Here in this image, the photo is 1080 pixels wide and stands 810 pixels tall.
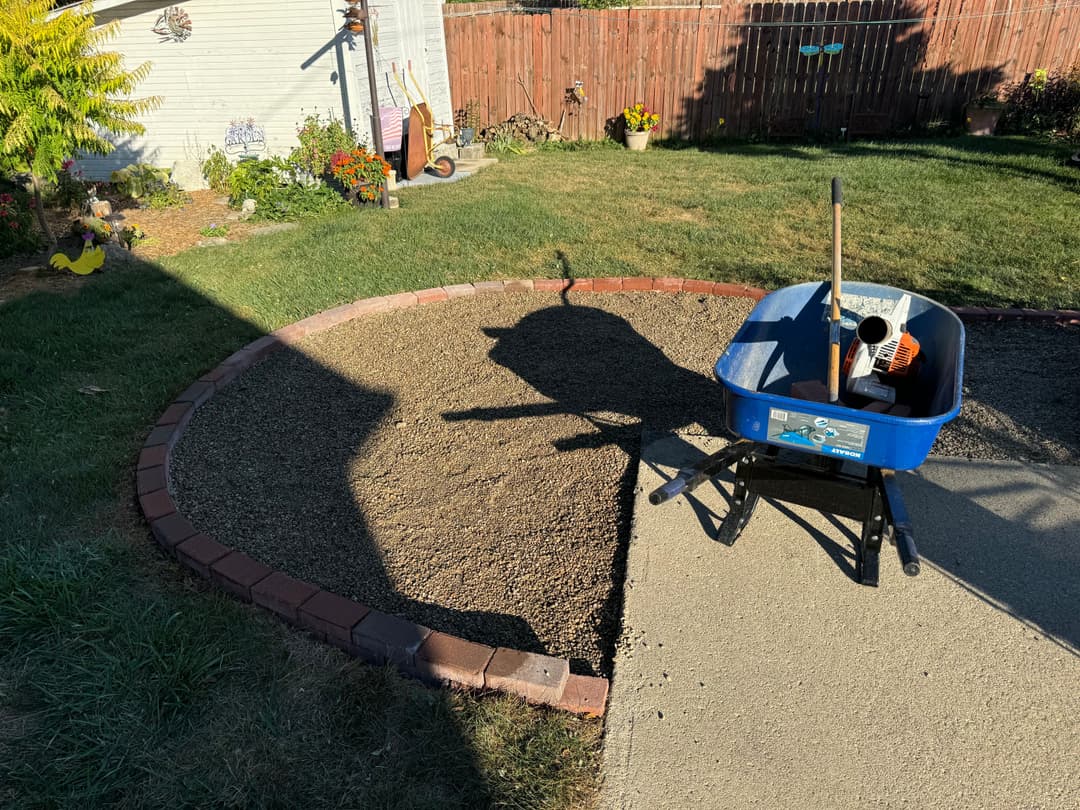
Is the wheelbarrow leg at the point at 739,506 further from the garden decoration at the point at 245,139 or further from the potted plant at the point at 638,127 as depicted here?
the potted plant at the point at 638,127

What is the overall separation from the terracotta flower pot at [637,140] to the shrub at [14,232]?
940 cm

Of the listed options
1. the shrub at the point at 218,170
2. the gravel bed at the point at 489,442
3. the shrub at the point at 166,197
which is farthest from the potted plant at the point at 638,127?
the gravel bed at the point at 489,442

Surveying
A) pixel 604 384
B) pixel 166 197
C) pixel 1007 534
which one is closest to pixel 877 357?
pixel 1007 534

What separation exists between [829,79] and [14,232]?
42.1 ft

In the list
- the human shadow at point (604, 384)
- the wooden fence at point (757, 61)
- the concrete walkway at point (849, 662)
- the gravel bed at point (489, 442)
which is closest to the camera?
the concrete walkway at point (849, 662)

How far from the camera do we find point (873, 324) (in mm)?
3102

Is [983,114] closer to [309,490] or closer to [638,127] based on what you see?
[638,127]

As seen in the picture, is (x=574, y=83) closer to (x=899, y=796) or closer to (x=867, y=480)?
(x=867, y=480)

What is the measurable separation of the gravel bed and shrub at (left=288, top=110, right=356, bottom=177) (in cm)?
488

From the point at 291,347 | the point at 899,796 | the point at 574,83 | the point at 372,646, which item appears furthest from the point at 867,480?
the point at 574,83

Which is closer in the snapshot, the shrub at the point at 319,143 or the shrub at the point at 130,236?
the shrub at the point at 130,236

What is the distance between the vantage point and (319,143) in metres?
9.74

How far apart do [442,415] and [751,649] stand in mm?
2448

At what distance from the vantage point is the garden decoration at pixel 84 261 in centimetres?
681
